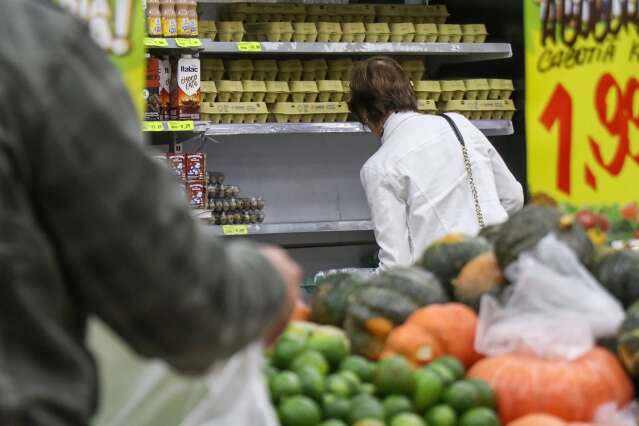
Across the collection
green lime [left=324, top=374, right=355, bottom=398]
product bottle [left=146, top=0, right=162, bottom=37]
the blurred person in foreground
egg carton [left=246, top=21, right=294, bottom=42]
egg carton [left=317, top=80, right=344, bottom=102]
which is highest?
the blurred person in foreground

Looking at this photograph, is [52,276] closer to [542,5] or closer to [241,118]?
[542,5]

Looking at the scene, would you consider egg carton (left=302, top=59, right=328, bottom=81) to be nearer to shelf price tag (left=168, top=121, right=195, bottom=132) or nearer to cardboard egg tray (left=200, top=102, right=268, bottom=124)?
cardboard egg tray (left=200, top=102, right=268, bottom=124)

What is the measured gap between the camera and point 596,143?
3.83 meters

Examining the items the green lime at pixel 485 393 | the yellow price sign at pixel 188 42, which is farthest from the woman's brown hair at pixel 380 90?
the green lime at pixel 485 393

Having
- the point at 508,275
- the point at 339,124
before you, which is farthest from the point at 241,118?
the point at 508,275

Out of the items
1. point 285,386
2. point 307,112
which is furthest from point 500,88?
point 285,386

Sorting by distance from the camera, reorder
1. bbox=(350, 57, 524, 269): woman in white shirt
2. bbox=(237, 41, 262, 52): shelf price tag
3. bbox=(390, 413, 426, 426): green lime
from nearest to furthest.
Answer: bbox=(390, 413, 426, 426): green lime → bbox=(350, 57, 524, 269): woman in white shirt → bbox=(237, 41, 262, 52): shelf price tag

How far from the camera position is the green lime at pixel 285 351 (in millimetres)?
1771

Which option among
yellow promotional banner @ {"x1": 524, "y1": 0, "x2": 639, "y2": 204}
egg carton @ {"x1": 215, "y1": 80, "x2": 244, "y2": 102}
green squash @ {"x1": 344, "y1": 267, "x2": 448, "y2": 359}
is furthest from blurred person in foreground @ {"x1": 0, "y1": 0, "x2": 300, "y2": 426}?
egg carton @ {"x1": 215, "y1": 80, "x2": 244, "y2": 102}

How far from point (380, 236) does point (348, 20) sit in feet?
6.94

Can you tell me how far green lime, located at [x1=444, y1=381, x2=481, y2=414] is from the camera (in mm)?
1639

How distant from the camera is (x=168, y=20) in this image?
4684 millimetres

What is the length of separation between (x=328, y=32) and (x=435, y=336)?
350cm

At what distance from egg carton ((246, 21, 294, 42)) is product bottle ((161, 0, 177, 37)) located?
57 centimetres
